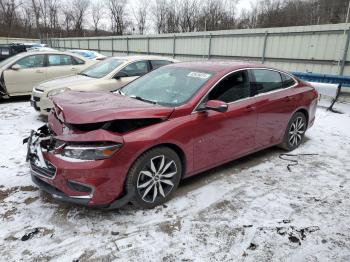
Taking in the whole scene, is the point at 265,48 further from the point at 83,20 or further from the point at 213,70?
the point at 83,20

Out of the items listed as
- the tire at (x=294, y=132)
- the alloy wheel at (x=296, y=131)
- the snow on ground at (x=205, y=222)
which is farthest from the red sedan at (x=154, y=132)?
the alloy wheel at (x=296, y=131)

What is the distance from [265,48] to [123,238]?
11.2 metres

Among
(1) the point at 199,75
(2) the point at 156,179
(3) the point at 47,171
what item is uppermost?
(1) the point at 199,75

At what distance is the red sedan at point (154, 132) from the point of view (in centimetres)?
309

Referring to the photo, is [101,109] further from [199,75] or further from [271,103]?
[271,103]

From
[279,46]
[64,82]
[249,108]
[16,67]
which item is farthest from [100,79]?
[279,46]

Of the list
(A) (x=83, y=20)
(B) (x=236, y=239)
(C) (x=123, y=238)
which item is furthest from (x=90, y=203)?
(A) (x=83, y=20)

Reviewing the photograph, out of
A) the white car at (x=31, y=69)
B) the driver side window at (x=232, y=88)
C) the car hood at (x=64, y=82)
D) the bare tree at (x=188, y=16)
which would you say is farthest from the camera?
the bare tree at (x=188, y=16)

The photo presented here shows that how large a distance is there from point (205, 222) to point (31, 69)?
8.11m

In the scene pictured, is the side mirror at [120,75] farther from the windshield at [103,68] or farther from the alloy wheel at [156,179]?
the alloy wheel at [156,179]

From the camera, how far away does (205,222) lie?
11.0ft

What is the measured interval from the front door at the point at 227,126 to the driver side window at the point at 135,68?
150 inches

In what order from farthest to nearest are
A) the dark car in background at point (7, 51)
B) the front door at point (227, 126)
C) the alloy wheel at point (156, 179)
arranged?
the dark car in background at point (7, 51) < the front door at point (227, 126) < the alloy wheel at point (156, 179)

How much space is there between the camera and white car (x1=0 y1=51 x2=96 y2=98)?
9.06 m
